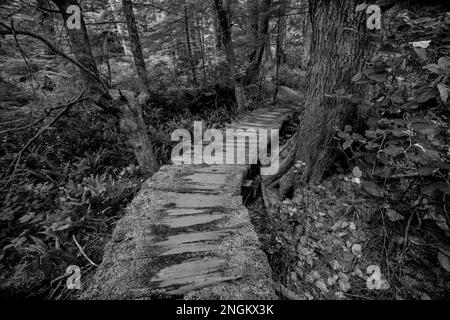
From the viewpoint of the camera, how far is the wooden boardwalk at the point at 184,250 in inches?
68.0

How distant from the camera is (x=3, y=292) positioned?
8.52ft

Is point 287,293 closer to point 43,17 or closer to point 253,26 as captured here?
point 43,17

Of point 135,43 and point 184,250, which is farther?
point 135,43

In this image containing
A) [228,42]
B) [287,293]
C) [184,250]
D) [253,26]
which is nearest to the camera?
[184,250]

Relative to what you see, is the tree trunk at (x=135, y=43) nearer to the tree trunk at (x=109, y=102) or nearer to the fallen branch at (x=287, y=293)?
the tree trunk at (x=109, y=102)

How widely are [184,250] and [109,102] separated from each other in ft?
10.7

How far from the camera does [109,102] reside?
3.92m

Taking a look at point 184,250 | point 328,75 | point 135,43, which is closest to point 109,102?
point 184,250

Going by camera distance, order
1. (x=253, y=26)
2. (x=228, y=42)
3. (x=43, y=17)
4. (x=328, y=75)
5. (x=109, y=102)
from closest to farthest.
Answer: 1. (x=328, y=75)
2. (x=109, y=102)
3. (x=43, y=17)
4. (x=228, y=42)
5. (x=253, y=26)

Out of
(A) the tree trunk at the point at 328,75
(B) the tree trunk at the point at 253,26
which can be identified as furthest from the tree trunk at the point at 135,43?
(A) the tree trunk at the point at 328,75

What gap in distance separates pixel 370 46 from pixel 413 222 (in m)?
2.29

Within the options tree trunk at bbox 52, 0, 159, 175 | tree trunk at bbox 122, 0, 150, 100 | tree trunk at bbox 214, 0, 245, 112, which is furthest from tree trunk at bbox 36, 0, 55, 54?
tree trunk at bbox 214, 0, 245, 112
